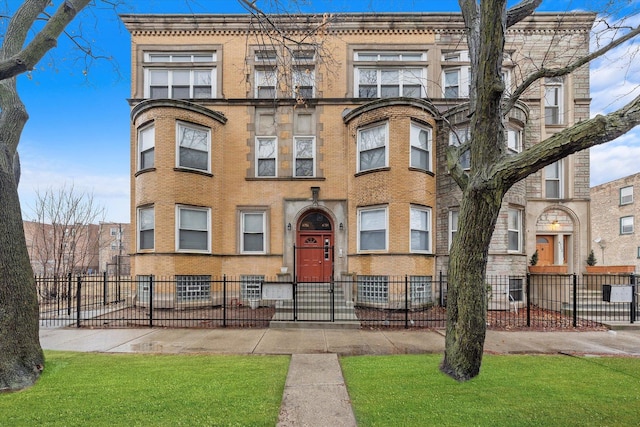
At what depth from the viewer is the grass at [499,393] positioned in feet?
12.6

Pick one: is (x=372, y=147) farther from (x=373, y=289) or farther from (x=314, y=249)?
(x=373, y=289)

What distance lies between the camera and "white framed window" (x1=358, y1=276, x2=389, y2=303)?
1129 cm

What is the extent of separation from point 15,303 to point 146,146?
8.53m

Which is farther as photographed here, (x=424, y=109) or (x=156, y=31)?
(x=156, y=31)

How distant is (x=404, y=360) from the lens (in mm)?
5938

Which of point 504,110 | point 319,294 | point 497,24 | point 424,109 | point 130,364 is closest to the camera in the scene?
point 497,24

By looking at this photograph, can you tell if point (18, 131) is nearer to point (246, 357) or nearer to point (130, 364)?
point (130, 364)

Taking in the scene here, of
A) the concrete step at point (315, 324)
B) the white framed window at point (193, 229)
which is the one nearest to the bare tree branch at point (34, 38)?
the white framed window at point (193, 229)

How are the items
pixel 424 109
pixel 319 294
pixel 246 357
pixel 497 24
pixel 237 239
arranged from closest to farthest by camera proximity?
pixel 497 24 → pixel 246 357 → pixel 319 294 → pixel 424 109 → pixel 237 239

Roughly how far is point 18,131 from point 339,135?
32.9ft

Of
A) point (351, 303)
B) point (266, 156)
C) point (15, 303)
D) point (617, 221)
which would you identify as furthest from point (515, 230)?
point (617, 221)

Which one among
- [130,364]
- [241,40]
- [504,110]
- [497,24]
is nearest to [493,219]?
[504,110]

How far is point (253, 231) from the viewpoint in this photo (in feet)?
43.0

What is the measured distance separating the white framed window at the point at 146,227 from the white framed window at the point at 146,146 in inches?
69.5
